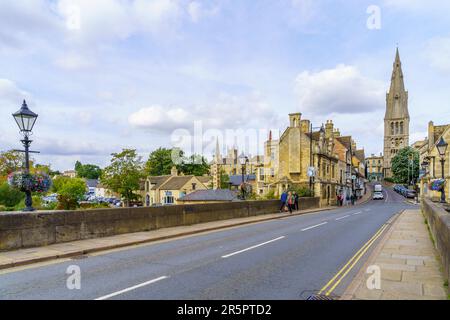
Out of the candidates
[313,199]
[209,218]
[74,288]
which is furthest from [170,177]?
[74,288]

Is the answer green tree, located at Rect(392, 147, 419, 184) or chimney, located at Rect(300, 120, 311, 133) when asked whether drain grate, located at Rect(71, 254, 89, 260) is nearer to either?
chimney, located at Rect(300, 120, 311, 133)

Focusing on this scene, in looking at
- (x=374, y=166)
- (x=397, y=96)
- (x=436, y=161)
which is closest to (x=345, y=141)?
(x=436, y=161)

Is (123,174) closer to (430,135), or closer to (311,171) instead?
(311,171)

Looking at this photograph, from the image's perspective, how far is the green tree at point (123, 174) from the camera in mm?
59031

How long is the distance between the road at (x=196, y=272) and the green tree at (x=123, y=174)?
49.2 meters

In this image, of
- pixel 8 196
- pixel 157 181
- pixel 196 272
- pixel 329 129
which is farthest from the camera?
pixel 157 181

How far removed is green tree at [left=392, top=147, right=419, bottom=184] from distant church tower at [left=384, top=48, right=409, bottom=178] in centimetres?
2633

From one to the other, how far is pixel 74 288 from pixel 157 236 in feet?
21.7

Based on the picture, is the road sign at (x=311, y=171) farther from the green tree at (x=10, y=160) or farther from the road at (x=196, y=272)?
the green tree at (x=10, y=160)

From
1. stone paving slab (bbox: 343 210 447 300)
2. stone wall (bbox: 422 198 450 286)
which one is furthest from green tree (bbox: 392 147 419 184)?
stone wall (bbox: 422 198 450 286)

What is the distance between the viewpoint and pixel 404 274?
24.8ft

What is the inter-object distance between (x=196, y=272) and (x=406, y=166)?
110m

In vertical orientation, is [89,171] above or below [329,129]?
below

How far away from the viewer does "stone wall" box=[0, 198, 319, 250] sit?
10031 millimetres
